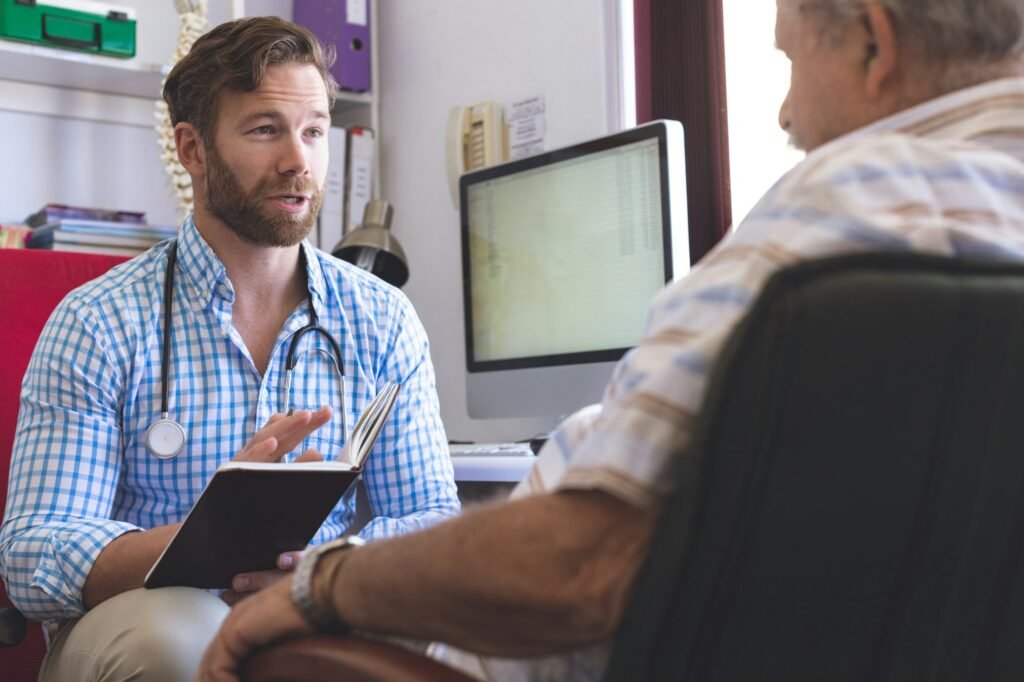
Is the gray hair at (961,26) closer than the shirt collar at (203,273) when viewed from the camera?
Yes

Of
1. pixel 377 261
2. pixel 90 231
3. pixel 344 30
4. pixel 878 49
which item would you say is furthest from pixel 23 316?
pixel 344 30

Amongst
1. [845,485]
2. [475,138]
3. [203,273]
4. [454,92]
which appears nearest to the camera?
[845,485]

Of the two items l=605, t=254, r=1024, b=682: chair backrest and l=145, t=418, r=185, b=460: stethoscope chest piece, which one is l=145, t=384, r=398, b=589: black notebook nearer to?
l=145, t=418, r=185, b=460: stethoscope chest piece

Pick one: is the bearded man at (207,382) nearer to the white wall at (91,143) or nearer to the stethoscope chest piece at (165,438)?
the stethoscope chest piece at (165,438)

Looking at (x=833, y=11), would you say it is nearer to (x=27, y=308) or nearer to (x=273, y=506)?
(x=273, y=506)

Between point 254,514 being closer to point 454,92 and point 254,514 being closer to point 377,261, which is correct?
point 377,261

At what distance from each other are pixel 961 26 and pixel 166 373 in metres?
1.17

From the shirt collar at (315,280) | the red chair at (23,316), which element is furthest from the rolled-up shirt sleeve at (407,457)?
the red chair at (23,316)

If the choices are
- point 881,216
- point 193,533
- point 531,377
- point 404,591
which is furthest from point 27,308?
point 881,216

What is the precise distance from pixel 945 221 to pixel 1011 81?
0.49 feet

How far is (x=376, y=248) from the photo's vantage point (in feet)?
8.46

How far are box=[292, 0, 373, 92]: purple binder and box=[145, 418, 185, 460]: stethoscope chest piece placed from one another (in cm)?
164

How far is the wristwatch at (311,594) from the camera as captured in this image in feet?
2.64

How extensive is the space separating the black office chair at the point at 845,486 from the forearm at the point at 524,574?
1.3 inches
